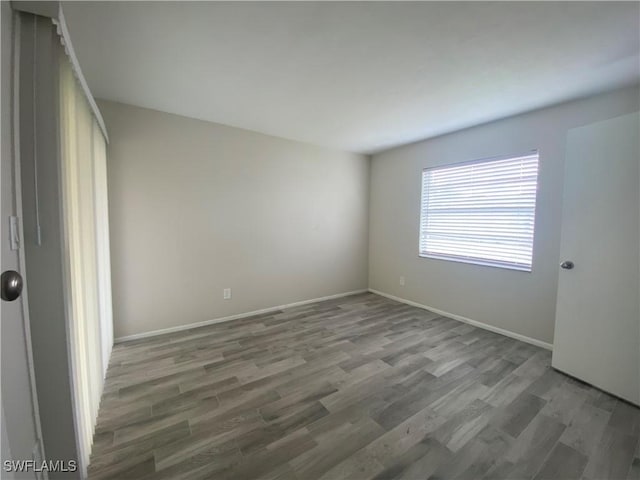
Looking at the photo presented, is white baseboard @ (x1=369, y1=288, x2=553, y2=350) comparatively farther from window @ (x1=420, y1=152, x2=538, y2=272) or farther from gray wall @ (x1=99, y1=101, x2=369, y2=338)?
gray wall @ (x1=99, y1=101, x2=369, y2=338)

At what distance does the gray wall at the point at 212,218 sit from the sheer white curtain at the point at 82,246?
0.69 meters

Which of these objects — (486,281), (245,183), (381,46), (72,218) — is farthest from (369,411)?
(245,183)

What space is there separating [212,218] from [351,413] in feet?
8.04

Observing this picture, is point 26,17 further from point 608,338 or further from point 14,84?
point 608,338

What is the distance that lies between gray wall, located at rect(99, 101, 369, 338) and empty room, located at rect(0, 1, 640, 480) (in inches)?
1.1

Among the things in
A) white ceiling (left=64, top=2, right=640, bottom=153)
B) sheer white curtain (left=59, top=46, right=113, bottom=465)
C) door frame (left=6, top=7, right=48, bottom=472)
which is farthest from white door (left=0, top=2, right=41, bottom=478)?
white ceiling (left=64, top=2, right=640, bottom=153)

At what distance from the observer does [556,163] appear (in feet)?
8.14

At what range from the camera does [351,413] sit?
168cm

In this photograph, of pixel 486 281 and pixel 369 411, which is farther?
pixel 486 281

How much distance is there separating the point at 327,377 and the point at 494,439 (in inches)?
44.0

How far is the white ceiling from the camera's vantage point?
1.40 meters

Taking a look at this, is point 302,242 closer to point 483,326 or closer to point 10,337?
point 483,326

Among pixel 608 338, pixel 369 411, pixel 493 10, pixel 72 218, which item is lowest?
pixel 369 411

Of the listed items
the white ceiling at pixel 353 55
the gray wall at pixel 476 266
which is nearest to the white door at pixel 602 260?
the gray wall at pixel 476 266
